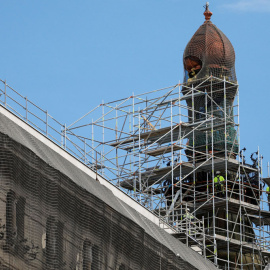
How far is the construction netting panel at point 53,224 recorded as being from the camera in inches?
1219

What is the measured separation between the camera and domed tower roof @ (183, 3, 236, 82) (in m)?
73.0

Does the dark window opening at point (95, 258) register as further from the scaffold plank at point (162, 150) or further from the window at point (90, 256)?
the scaffold plank at point (162, 150)

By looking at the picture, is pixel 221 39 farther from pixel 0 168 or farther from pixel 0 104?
pixel 0 168

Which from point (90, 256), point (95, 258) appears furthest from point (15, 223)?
point (95, 258)

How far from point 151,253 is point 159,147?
2870cm

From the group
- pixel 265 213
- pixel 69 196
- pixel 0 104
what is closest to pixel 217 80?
pixel 265 213

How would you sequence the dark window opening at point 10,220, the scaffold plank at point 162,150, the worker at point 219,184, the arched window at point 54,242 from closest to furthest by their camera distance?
Result: the dark window opening at point 10,220, the arched window at point 54,242, the worker at point 219,184, the scaffold plank at point 162,150

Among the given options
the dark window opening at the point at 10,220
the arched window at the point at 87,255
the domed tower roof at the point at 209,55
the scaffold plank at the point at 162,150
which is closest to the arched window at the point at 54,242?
the arched window at the point at 87,255

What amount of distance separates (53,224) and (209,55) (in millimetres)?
41782

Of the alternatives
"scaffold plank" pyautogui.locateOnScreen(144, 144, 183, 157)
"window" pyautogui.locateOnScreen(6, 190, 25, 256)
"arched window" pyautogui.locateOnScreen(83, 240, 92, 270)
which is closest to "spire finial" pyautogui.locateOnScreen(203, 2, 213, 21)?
"scaffold plank" pyautogui.locateOnScreen(144, 144, 183, 157)

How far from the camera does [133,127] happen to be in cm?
7075

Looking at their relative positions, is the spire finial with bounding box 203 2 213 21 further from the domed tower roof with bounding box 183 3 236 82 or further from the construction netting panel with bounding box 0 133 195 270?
the construction netting panel with bounding box 0 133 195 270

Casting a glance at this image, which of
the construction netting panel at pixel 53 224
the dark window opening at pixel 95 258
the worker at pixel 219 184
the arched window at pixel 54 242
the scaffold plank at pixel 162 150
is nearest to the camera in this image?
the construction netting panel at pixel 53 224

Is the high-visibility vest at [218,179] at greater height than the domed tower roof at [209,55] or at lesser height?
lesser
